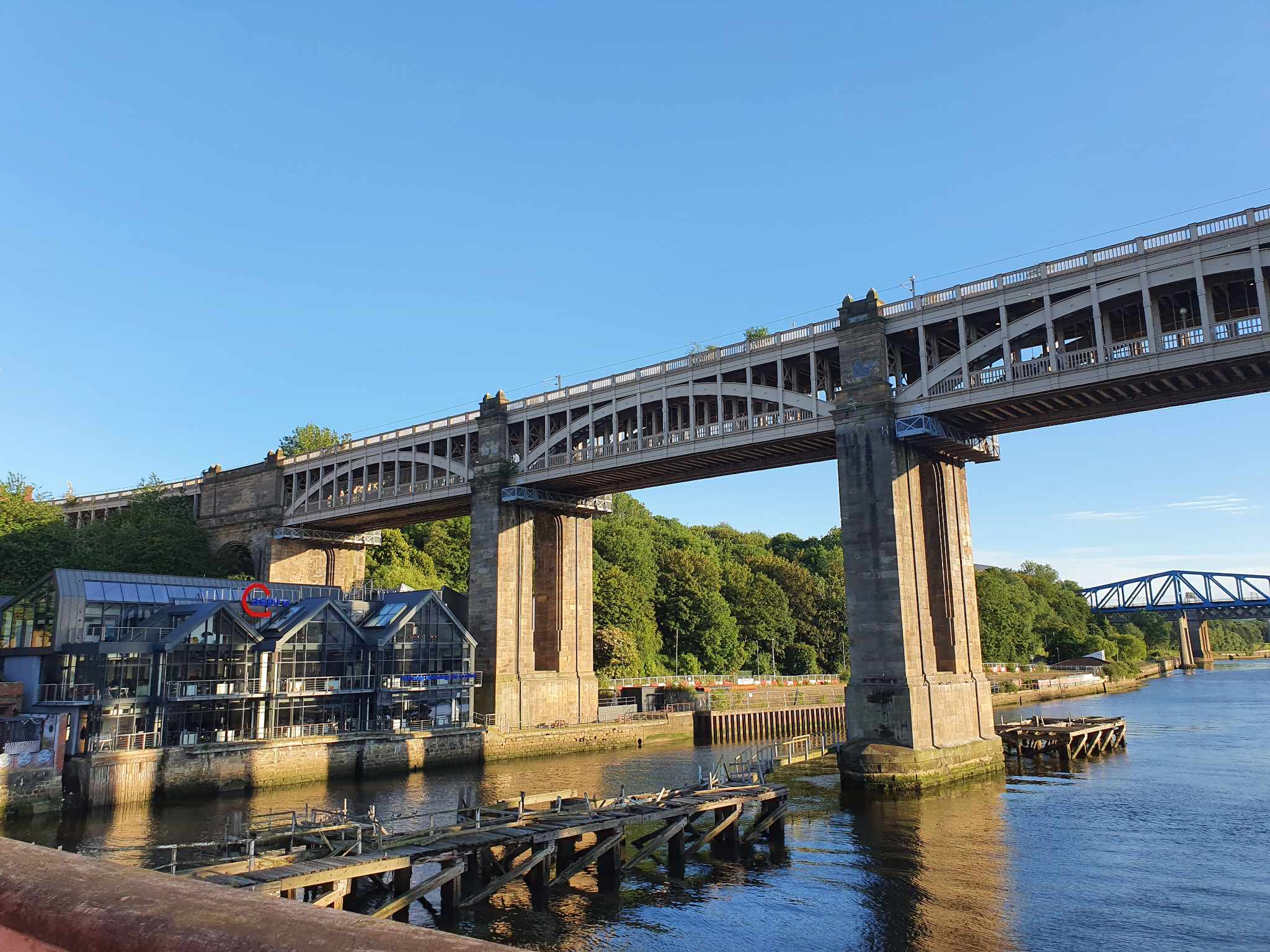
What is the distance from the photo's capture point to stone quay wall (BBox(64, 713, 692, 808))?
1786 inches

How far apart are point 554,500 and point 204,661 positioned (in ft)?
99.0

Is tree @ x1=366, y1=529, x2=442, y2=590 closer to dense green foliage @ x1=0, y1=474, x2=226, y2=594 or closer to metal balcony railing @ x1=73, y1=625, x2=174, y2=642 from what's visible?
dense green foliage @ x1=0, y1=474, x2=226, y2=594

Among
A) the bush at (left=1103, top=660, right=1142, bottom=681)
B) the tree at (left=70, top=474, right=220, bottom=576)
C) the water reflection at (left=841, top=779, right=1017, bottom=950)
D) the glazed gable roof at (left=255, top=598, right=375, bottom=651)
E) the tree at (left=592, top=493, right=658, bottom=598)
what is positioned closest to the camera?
the water reflection at (left=841, top=779, right=1017, bottom=950)

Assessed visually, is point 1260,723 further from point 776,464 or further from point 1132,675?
point 1132,675

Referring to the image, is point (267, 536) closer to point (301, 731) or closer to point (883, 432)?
point (301, 731)

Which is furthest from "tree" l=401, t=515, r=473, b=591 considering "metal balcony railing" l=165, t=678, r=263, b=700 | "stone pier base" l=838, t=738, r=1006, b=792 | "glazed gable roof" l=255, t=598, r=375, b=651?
"stone pier base" l=838, t=738, r=1006, b=792

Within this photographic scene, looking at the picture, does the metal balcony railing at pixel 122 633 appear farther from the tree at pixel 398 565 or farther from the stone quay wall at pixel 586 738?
the tree at pixel 398 565

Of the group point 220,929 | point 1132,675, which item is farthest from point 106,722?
point 1132,675

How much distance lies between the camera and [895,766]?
155 feet

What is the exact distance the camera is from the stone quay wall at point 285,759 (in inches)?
1786

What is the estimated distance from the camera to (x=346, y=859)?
25875mm

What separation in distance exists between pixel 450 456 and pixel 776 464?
1143 inches


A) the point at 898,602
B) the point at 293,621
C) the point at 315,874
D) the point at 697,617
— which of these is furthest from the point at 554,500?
the point at 315,874

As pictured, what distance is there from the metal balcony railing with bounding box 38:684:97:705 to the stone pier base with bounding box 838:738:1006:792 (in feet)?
130
